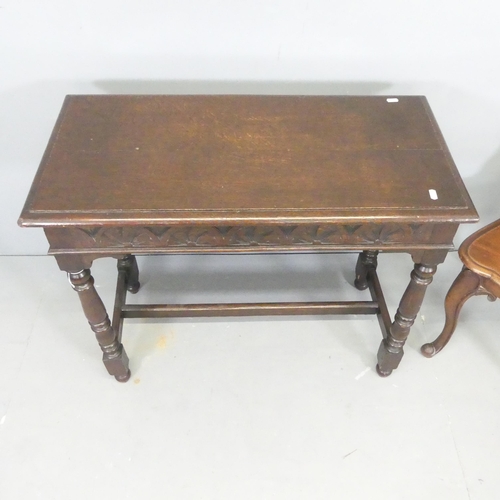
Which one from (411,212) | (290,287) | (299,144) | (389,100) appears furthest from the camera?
(290,287)

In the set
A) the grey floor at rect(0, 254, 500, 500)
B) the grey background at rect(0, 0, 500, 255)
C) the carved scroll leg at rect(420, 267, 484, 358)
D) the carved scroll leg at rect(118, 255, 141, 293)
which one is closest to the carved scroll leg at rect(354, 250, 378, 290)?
the grey floor at rect(0, 254, 500, 500)

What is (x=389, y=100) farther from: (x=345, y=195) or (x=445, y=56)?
(x=345, y=195)

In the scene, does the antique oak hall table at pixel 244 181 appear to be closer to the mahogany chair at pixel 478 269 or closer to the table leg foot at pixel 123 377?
the mahogany chair at pixel 478 269

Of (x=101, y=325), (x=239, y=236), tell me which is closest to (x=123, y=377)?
(x=101, y=325)

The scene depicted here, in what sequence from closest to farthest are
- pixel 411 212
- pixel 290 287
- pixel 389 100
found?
pixel 411 212, pixel 389 100, pixel 290 287

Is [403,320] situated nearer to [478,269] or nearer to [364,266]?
[478,269]

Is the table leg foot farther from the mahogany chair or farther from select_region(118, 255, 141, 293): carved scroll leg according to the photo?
the mahogany chair

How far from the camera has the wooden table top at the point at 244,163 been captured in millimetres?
1125

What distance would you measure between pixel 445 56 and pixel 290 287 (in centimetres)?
97

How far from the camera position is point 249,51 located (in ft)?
4.91

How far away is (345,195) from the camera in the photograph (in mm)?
1161

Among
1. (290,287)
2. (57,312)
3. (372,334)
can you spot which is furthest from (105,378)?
(372,334)

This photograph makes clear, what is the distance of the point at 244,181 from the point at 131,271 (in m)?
0.84

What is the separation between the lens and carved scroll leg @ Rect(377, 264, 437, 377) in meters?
1.34
